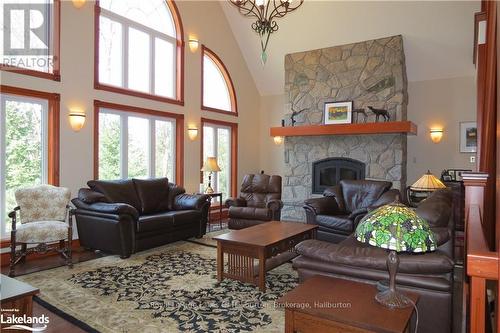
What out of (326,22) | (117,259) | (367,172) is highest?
(326,22)

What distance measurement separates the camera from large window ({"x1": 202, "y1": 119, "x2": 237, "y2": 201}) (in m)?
7.71

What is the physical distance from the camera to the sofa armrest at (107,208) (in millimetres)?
4324

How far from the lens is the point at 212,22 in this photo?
25.0 feet

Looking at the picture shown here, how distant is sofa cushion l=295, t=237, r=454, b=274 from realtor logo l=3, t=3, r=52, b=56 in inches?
182

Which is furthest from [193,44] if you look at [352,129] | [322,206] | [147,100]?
[322,206]

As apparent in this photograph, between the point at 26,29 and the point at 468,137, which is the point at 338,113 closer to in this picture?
the point at 468,137

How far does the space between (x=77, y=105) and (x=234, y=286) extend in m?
3.62

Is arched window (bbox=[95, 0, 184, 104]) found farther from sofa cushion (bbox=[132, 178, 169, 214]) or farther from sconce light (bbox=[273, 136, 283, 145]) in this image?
sconce light (bbox=[273, 136, 283, 145])

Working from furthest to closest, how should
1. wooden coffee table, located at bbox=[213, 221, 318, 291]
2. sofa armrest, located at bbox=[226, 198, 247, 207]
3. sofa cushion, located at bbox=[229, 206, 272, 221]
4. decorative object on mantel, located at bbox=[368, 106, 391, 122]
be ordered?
decorative object on mantel, located at bbox=[368, 106, 391, 122] < sofa armrest, located at bbox=[226, 198, 247, 207] < sofa cushion, located at bbox=[229, 206, 272, 221] < wooden coffee table, located at bbox=[213, 221, 318, 291]

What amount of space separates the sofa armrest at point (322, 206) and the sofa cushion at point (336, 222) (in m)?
0.11

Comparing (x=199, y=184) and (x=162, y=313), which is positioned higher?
(x=199, y=184)

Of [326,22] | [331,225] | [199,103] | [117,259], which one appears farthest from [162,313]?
[326,22]

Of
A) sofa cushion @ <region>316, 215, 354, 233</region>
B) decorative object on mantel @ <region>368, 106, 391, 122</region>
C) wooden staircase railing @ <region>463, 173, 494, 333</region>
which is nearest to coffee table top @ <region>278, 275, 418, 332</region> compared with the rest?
wooden staircase railing @ <region>463, 173, 494, 333</region>

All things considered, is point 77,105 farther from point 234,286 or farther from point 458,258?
point 458,258
